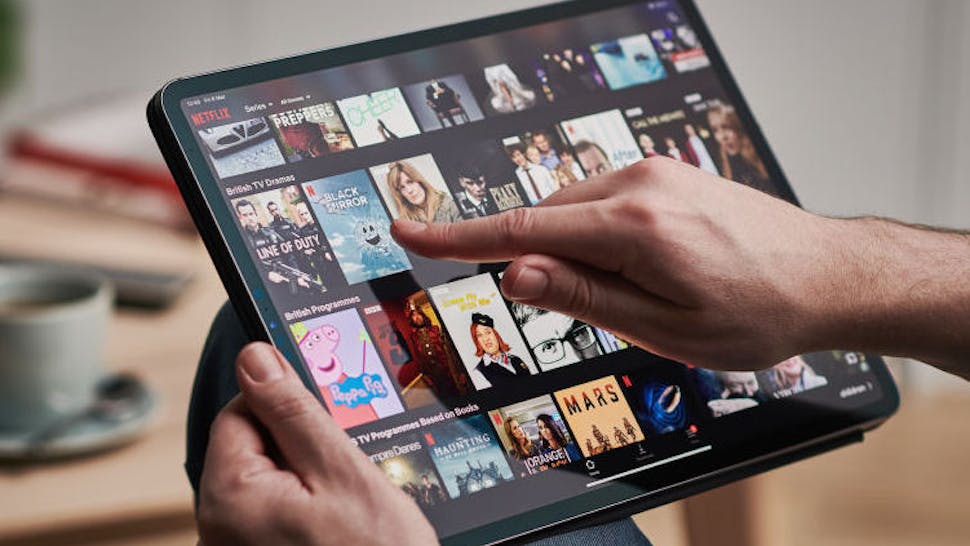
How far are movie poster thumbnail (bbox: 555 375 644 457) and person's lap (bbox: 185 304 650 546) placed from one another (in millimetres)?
68

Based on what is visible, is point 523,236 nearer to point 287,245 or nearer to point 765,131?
point 287,245

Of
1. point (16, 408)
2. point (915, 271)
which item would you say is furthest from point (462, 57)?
point (16, 408)

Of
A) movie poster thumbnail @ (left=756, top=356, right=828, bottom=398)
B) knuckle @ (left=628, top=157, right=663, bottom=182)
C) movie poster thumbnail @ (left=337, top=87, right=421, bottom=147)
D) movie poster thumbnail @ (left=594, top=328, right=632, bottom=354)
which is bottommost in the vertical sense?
movie poster thumbnail @ (left=756, top=356, right=828, bottom=398)

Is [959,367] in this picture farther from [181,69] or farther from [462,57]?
[181,69]

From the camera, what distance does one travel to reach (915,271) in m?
0.69

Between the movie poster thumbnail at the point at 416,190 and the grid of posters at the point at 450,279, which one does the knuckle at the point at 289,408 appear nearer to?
the grid of posters at the point at 450,279

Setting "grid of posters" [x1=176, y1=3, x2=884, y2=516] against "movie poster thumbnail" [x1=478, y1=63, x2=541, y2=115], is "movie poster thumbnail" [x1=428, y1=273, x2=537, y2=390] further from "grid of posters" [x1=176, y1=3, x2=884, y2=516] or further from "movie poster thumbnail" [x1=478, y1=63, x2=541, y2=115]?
"movie poster thumbnail" [x1=478, y1=63, x2=541, y2=115]

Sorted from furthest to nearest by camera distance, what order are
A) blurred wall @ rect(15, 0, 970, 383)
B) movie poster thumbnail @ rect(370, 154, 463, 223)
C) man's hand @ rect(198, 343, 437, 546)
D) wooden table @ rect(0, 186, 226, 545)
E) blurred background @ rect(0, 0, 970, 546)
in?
blurred wall @ rect(15, 0, 970, 383) < blurred background @ rect(0, 0, 970, 546) < wooden table @ rect(0, 186, 226, 545) < movie poster thumbnail @ rect(370, 154, 463, 223) < man's hand @ rect(198, 343, 437, 546)

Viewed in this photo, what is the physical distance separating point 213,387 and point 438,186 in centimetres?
21

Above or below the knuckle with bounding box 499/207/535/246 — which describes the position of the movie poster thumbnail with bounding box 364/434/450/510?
below

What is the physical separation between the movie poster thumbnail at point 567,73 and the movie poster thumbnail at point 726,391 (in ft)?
0.63

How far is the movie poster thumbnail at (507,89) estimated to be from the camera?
2.24 feet

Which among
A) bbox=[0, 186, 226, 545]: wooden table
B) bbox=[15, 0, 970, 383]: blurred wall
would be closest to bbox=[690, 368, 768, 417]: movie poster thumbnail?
bbox=[0, 186, 226, 545]: wooden table

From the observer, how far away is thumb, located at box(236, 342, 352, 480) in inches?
21.5
